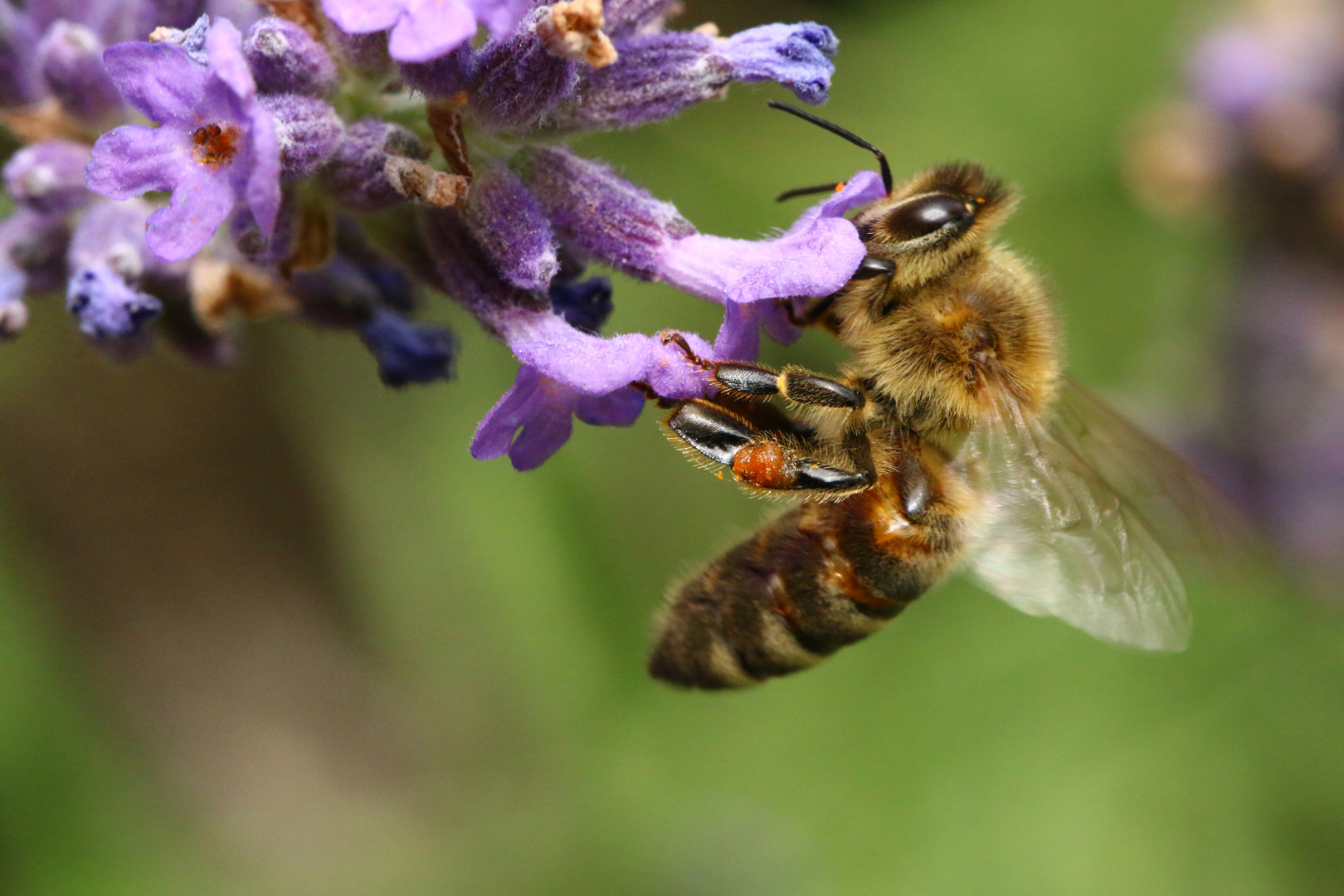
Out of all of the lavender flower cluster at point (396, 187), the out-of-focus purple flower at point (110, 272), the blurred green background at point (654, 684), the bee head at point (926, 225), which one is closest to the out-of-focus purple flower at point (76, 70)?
the lavender flower cluster at point (396, 187)

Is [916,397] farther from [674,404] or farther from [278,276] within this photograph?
[278,276]

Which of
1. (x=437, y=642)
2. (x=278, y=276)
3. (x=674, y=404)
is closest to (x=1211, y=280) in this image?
(x=437, y=642)

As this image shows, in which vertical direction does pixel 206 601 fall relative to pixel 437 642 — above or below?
below

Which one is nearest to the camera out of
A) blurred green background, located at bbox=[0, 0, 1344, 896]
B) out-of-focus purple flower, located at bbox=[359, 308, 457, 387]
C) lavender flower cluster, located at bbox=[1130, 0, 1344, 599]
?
out-of-focus purple flower, located at bbox=[359, 308, 457, 387]

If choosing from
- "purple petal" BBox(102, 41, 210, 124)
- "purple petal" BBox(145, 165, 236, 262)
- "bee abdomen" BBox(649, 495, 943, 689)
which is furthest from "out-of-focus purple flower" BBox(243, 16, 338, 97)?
"bee abdomen" BBox(649, 495, 943, 689)

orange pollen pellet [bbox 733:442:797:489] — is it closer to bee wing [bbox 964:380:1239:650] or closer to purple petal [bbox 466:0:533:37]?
bee wing [bbox 964:380:1239:650]

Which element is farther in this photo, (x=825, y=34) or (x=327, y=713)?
(x=327, y=713)
